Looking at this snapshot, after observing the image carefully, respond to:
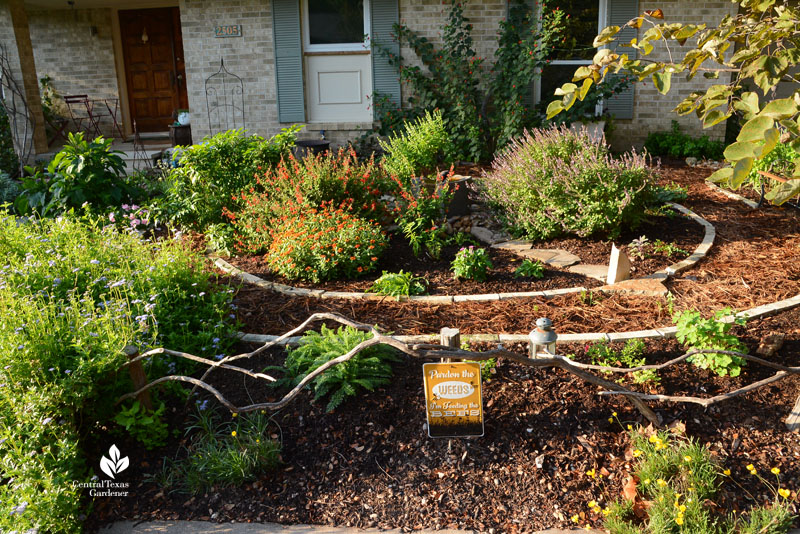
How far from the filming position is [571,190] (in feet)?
18.3

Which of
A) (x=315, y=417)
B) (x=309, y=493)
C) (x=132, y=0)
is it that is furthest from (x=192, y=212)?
(x=132, y=0)

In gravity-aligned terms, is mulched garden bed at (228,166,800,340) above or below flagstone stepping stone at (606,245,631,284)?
below

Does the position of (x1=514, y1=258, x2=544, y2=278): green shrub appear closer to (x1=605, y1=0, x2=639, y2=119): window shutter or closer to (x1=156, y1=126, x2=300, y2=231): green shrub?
(x1=156, y1=126, x2=300, y2=231): green shrub

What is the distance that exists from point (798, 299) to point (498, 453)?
263 centimetres

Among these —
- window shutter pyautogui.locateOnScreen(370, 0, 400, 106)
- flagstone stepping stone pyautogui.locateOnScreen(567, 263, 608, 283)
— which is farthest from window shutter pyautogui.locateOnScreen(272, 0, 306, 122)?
flagstone stepping stone pyautogui.locateOnScreen(567, 263, 608, 283)

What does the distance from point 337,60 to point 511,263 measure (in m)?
6.09

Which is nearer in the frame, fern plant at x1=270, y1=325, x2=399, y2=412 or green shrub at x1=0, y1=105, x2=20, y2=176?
fern plant at x1=270, y1=325, x2=399, y2=412

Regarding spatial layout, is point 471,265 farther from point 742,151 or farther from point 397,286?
point 742,151

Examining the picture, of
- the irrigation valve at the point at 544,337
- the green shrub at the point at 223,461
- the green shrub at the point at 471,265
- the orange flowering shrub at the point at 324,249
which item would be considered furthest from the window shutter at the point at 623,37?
the green shrub at the point at 223,461

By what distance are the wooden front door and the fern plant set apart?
10.8 metres

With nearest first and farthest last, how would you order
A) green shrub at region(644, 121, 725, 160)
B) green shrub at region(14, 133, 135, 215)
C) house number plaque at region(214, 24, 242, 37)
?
green shrub at region(14, 133, 135, 215)
green shrub at region(644, 121, 725, 160)
house number plaque at region(214, 24, 242, 37)

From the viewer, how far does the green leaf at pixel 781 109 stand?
170 centimetres

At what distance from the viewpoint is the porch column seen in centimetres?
1007

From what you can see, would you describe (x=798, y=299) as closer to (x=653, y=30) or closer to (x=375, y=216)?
(x=653, y=30)
